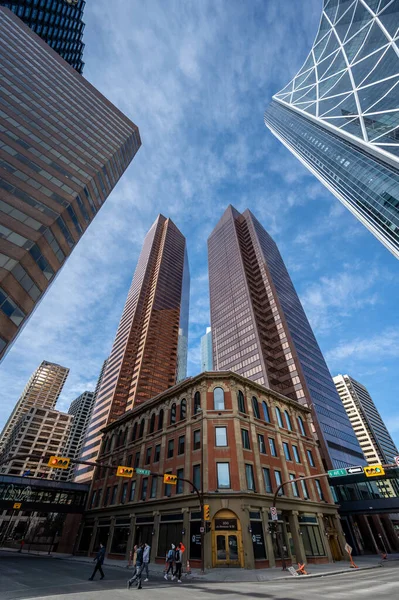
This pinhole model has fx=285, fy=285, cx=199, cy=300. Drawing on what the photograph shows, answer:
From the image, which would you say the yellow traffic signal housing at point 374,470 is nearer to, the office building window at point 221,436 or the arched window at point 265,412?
the office building window at point 221,436

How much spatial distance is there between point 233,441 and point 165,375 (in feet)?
245

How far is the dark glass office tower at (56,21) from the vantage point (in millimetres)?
A: 69500

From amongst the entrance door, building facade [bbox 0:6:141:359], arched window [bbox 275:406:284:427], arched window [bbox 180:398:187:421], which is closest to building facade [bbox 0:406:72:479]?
arched window [bbox 180:398:187:421]

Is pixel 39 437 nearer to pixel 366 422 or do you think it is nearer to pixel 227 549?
pixel 227 549

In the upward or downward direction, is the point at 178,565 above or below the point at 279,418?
below

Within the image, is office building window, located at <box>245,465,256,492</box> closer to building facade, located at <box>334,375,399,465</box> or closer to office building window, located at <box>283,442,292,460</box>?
office building window, located at <box>283,442,292,460</box>

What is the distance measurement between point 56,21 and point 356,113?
274ft

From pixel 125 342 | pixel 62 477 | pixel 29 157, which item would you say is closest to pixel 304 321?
pixel 125 342

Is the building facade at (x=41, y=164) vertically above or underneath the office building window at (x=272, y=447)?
above

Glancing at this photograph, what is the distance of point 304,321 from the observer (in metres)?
98.8

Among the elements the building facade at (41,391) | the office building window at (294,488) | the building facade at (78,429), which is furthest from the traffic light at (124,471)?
the building facade at (41,391)

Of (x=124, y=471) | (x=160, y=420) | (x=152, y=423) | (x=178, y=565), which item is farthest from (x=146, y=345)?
(x=178, y=565)

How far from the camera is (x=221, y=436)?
2673cm

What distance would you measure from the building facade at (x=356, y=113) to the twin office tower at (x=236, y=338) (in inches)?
1350
